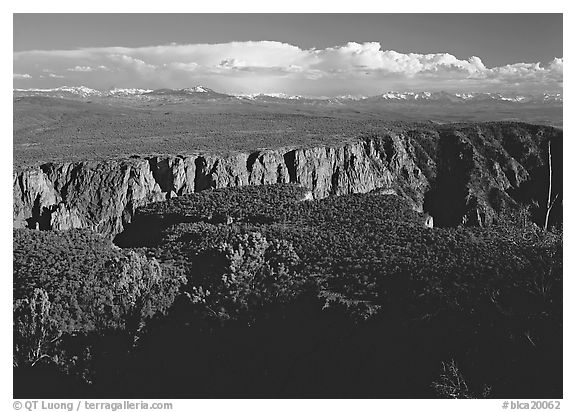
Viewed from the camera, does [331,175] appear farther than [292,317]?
Yes

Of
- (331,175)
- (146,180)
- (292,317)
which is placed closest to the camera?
(292,317)

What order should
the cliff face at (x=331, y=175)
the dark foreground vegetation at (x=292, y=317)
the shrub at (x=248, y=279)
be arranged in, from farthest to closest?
the cliff face at (x=331, y=175), the shrub at (x=248, y=279), the dark foreground vegetation at (x=292, y=317)

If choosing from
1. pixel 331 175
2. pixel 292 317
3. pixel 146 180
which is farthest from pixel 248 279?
pixel 331 175

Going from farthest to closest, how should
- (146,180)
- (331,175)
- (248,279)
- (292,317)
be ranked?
(331,175)
(146,180)
(248,279)
(292,317)

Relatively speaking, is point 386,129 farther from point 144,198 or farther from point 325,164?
point 144,198

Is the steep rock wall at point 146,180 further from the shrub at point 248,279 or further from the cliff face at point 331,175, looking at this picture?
the shrub at point 248,279

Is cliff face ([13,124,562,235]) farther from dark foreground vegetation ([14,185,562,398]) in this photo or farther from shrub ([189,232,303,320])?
shrub ([189,232,303,320])

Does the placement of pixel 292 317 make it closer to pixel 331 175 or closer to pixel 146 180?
pixel 146 180

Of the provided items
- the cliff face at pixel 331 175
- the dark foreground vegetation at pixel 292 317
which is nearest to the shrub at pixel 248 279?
the dark foreground vegetation at pixel 292 317
